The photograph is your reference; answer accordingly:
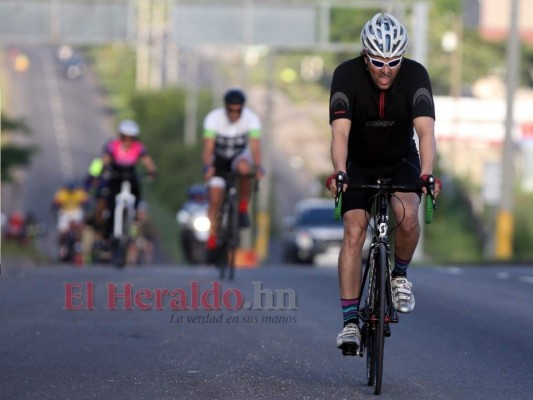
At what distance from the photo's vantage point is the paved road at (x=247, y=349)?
8.55 meters

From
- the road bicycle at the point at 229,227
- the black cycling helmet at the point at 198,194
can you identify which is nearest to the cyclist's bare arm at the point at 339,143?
the road bicycle at the point at 229,227

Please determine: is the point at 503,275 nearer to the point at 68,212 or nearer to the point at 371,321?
the point at 68,212

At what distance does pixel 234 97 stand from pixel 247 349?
6495 mm

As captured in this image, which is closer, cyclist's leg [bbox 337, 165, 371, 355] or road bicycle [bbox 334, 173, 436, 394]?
road bicycle [bbox 334, 173, 436, 394]

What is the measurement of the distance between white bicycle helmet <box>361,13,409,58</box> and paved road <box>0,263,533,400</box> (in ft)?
5.73

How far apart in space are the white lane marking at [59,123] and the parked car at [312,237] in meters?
38.8

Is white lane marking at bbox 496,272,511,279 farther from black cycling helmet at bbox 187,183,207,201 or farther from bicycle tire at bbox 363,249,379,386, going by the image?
bicycle tire at bbox 363,249,379,386

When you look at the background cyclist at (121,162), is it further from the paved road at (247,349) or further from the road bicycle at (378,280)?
the road bicycle at (378,280)

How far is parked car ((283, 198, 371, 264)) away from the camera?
3222 centimetres

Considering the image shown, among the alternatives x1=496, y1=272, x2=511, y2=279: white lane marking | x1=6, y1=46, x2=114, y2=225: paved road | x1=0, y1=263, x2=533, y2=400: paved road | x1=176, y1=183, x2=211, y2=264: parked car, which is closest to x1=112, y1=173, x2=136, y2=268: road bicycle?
x1=0, y1=263, x2=533, y2=400: paved road

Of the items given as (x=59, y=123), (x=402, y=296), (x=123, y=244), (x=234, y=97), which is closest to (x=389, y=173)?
(x=402, y=296)

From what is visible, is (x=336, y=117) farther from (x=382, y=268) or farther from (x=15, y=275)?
(x=15, y=275)

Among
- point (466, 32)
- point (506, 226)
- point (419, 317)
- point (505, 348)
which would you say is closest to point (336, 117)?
point (505, 348)

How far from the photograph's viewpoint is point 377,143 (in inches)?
352
